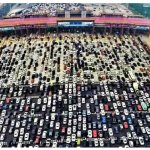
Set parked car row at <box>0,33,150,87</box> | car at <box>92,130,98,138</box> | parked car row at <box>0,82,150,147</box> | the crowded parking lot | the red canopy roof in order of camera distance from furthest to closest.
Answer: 1. the red canopy roof
2. parked car row at <box>0,33,150,87</box>
3. the crowded parking lot
4. car at <box>92,130,98,138</box>
5. parked car row at <box>0,82,150,147</box>

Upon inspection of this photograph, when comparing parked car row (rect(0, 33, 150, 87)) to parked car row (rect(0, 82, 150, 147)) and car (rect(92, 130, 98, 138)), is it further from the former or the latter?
car (rect(92, 130, 98, 138))

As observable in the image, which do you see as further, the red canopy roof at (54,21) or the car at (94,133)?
the red canopy roof at (54,21)

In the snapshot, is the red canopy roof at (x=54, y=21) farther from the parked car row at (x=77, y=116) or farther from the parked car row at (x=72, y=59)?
the parked car row at (x=77, y=116)

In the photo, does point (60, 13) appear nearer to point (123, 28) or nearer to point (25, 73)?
point (123, 28)

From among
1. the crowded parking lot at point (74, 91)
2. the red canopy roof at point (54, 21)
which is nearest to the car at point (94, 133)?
the crowded parking lot at point (74, 91)

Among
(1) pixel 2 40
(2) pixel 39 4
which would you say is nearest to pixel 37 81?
(1) pixel 2 40

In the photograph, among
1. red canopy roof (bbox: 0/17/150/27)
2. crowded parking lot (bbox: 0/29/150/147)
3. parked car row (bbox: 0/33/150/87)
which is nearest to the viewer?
crowded parking lot (bbox: 0/29/150/147)

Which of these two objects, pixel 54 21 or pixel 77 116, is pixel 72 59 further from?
pixel 77 116

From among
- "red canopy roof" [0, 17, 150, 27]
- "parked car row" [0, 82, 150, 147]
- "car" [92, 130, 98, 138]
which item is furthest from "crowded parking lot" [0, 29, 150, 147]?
"red canopy roof" [0, 17, 150, 27]

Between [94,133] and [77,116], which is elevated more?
[77,116]

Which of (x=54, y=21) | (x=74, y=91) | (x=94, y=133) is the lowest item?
(x=94, y=133)

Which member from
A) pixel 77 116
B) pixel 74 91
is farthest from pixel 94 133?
pixel 74 91

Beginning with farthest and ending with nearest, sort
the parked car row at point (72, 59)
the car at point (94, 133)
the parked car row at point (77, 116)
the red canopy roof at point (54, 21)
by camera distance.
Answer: the red canopy roof at point (54, 21) → the parked car row at point (72, 59) → the car at point (94, 133) → the parked car row at point (77, 116)
